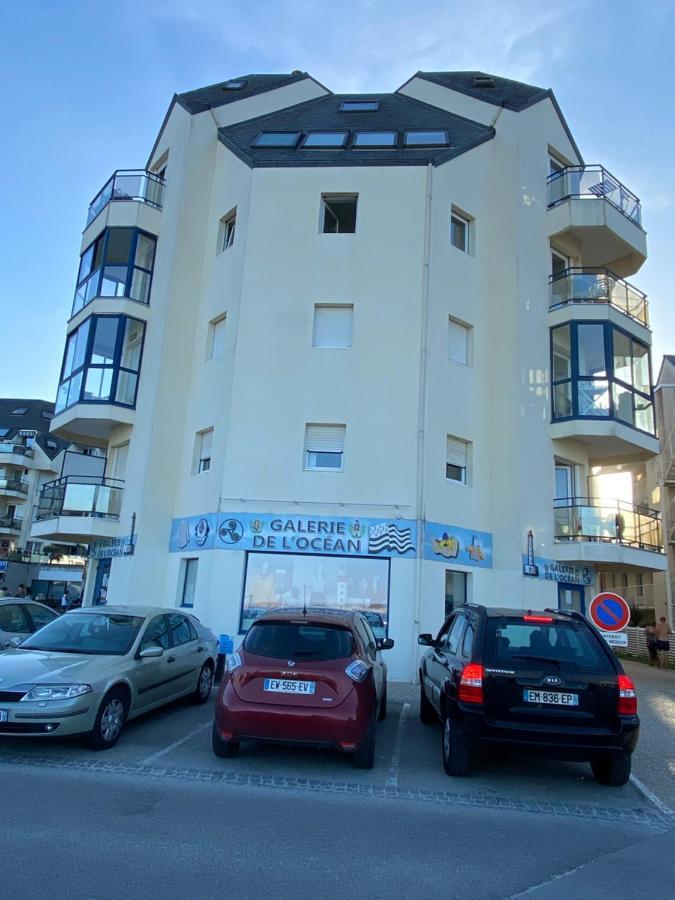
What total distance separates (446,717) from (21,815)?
158 inches

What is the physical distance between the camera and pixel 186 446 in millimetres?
17203

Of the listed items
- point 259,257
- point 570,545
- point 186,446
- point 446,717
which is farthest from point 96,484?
point 446,717

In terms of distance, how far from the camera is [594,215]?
18.6 m

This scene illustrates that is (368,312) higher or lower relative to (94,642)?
higher

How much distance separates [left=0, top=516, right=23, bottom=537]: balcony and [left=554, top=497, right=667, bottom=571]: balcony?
166ft

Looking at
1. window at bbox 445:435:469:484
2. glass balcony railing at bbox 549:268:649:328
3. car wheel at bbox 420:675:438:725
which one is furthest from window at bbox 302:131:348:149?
car wheel at bbox 420:675:438:725

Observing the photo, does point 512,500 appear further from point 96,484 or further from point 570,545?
point 96,484

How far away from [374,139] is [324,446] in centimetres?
927

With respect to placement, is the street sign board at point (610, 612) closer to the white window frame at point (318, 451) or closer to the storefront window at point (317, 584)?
the storefront window at point (317, 584)

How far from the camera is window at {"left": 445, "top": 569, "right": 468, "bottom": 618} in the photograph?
49.2 feet

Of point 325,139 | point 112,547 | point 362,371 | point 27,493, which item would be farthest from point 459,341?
point 27,493

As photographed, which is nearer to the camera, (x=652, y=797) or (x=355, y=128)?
(x=652, y=797)

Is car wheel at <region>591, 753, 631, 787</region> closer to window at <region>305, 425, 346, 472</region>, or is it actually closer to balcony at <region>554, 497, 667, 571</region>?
window at <region>305, 425, 346, 472</region>

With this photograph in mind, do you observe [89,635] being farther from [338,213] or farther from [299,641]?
[338,213]
